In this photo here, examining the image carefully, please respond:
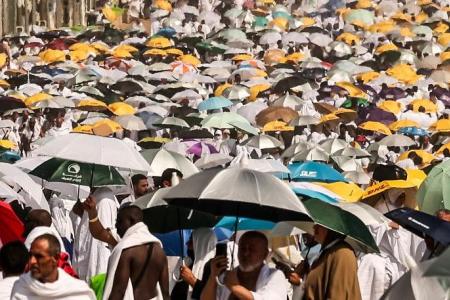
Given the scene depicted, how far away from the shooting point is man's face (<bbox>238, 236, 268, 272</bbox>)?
8859 millimetres

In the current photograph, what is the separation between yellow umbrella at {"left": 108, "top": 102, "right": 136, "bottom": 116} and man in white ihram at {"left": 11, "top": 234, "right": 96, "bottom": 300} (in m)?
15.7

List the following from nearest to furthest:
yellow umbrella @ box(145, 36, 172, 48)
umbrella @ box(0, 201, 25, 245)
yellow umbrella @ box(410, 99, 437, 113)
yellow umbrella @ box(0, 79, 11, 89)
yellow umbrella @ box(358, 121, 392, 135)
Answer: umbrella @ box(0, 201, 25, 245), yellow umbrella @ box(358, 121, 392, 135), yellow umbrella @ box(410, 99, 437, 113), yellow umbrella @ box(0, 79, 11, 89), yellow umbrella @ box(145, 36, 172, 48)

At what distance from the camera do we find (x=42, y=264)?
27.9 feet

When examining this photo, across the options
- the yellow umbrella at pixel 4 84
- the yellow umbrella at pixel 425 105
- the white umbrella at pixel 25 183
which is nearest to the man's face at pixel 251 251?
the white umbrella at pixel 25 183

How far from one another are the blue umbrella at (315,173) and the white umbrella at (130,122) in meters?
7.38

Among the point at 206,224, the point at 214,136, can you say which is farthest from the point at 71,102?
the point at 206,224

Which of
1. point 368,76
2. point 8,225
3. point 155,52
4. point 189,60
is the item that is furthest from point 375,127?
point 8,225

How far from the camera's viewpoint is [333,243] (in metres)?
9.70

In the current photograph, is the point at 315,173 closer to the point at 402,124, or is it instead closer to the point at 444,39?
the point at 402,124

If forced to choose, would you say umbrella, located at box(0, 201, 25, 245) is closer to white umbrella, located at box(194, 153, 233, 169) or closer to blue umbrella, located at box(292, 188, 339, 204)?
blue umbrella, located at box(292, 188, 339, 204)

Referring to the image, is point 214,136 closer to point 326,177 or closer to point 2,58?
point 326,177

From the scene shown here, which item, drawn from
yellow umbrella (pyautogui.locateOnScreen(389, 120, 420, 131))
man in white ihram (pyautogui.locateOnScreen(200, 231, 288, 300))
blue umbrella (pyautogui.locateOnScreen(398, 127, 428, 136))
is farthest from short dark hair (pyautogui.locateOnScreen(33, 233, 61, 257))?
yellow umbrella (pyautogui.locateOnScreen(389, 120, 420, 131))

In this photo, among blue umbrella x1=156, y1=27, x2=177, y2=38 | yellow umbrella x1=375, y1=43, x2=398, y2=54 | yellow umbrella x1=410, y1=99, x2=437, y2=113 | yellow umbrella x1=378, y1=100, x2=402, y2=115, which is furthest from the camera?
blue umbrella x1=156, y1=27, x2=177, y2=38

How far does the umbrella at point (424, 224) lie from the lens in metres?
9.20
